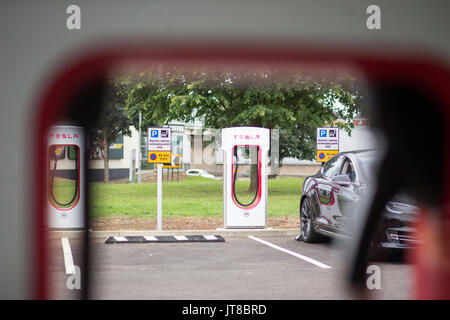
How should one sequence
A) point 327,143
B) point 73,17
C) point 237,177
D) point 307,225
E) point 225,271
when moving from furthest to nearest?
point 327,143 < point 237,177 < point 307,225 < point 225,271 < point 73,17

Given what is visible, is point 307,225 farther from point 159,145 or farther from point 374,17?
point 374,17

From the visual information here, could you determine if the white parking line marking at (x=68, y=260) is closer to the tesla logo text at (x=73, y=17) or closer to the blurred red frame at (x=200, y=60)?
the blurred red frame at (x=200, y=60)

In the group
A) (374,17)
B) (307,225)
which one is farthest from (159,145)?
(374,17)

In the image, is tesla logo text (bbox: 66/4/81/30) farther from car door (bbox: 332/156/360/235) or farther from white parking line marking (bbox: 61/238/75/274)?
car door (bbox: 332/156/360/235)

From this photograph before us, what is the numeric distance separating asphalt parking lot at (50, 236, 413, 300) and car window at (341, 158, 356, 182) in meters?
0.97

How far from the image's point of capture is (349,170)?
673cm

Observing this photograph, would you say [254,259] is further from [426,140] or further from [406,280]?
[426,140]

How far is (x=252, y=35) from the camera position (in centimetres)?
207

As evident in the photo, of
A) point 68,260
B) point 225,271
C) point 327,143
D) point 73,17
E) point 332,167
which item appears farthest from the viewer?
point 327,143

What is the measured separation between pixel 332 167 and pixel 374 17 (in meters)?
5.42

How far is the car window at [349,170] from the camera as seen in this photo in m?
6.48

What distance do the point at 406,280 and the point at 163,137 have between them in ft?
18.0

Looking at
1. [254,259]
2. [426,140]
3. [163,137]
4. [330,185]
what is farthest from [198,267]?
[426,140]

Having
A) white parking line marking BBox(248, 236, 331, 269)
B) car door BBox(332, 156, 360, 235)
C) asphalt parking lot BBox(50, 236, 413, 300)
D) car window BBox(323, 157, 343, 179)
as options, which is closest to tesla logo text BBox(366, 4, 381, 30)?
asphalt parking lot BBox(50, 236, 413, 300)
